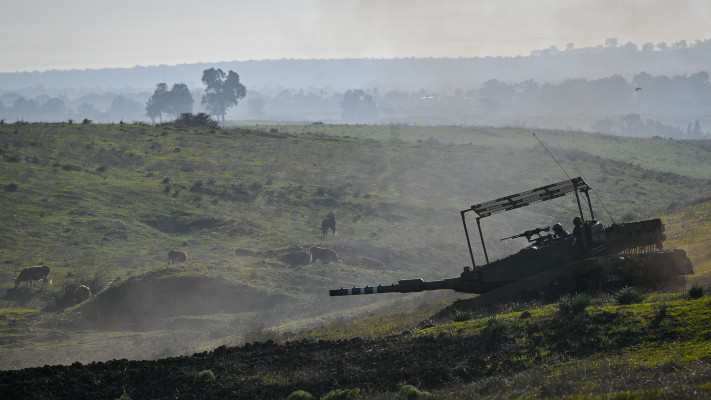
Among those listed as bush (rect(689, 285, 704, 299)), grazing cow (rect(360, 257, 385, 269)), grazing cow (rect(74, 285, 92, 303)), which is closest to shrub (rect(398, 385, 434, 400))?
bush (rect(689, 285, 704, 299))

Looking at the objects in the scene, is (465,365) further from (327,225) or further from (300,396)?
(327,225)

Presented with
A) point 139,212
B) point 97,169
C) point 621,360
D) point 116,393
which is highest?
point 97,169

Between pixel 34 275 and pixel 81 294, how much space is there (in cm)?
432

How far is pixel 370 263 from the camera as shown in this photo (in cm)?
5734

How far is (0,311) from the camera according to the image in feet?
145

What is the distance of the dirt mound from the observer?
44.8 metres

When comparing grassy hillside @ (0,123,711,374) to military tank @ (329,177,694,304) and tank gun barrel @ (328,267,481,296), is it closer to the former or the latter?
military tank @ (329,177,694,304)

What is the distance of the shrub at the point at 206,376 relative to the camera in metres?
20.1

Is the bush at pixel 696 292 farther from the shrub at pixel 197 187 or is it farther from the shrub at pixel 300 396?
the shrub at pixel 197 187

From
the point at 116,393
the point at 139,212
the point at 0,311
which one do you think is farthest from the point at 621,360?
the point at 139,212

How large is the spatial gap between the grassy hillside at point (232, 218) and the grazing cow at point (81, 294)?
86cm

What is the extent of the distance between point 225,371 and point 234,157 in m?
69.5

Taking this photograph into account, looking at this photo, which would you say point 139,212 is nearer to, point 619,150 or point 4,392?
point 4,392

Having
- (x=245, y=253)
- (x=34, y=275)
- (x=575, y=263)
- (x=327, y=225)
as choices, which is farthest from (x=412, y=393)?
(x=327, y=225)
